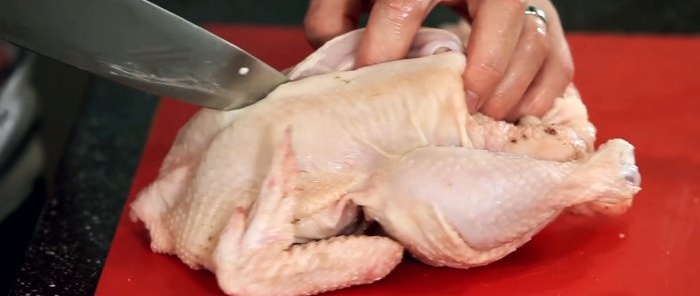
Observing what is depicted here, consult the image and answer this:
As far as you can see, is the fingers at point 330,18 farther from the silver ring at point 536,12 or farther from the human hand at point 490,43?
the silver ring at point 536,12

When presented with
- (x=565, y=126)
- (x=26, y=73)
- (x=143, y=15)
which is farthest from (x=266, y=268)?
(x=26, y=73)

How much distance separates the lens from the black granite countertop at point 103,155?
1302mm

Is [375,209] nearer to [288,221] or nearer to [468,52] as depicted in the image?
[288,221]

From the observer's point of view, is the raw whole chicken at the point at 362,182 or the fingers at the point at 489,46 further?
the fingers at the point at 489,46

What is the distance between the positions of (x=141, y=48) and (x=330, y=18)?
14.6 inches

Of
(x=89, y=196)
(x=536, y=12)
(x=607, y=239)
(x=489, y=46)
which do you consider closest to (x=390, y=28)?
(x=489, y=46)

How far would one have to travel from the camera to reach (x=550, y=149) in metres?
1.20

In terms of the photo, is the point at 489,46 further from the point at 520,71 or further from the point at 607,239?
the point at 607,239

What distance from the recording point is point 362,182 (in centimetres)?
117

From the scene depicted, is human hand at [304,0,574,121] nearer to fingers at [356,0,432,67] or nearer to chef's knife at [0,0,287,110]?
fingers at [356,0,432,67]

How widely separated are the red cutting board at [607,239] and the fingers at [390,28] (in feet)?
0.85

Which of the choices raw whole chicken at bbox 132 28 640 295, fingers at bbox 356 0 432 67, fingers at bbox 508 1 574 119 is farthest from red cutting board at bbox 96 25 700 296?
fingers at bbox 356 0 432 67

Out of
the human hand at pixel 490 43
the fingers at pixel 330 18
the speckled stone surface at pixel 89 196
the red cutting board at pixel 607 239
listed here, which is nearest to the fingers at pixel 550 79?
the human hand at pixel 490 43

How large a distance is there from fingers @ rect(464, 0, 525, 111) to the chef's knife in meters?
0.24
